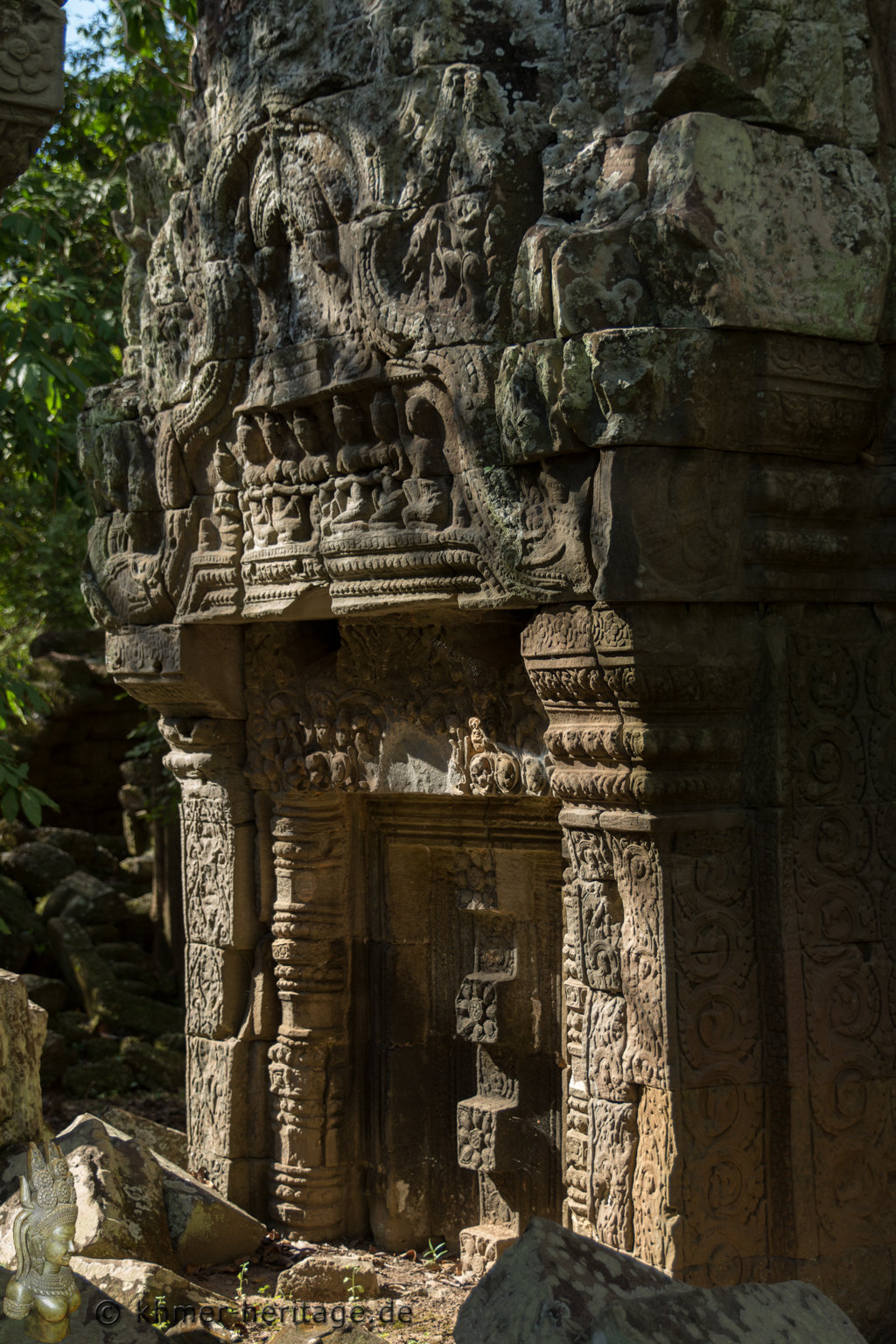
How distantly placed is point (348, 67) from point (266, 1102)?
3994 millimetres

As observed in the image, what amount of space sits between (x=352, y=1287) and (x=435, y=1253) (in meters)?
0.63

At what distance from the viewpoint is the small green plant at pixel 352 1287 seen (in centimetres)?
550

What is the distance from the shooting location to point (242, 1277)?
5.69 m

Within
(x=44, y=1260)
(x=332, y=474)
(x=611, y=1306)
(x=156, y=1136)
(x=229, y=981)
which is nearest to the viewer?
(x=611, y=1306)

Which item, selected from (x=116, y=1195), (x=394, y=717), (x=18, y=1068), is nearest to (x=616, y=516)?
(x=394, y=717)

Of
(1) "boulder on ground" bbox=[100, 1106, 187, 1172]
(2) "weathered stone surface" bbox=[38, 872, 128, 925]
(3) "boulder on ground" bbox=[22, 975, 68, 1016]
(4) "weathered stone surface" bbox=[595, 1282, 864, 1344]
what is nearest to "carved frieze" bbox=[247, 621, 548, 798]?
(1) "boulder on ground" bbox=[100, 1106, 187, 1172]

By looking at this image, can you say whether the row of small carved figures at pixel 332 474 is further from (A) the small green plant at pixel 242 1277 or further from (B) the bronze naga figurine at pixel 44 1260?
(A) the small green plant at pixel 242 1277

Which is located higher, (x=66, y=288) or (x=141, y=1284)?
(x=66, y=288)

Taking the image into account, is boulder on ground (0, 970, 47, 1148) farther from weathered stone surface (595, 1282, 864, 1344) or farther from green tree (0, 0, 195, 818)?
weathered stone surface (595, 1282, 864, 1344)

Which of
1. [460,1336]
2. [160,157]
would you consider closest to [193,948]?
[160,157]

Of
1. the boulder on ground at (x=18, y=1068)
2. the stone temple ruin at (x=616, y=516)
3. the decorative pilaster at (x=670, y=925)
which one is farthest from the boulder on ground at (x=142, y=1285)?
the decorative pilaster at (x=670, y=925)

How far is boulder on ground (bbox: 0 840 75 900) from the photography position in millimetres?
10805

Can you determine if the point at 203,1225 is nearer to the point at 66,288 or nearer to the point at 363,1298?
the point at 363,1298

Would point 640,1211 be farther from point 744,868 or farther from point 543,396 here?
point 543,396
